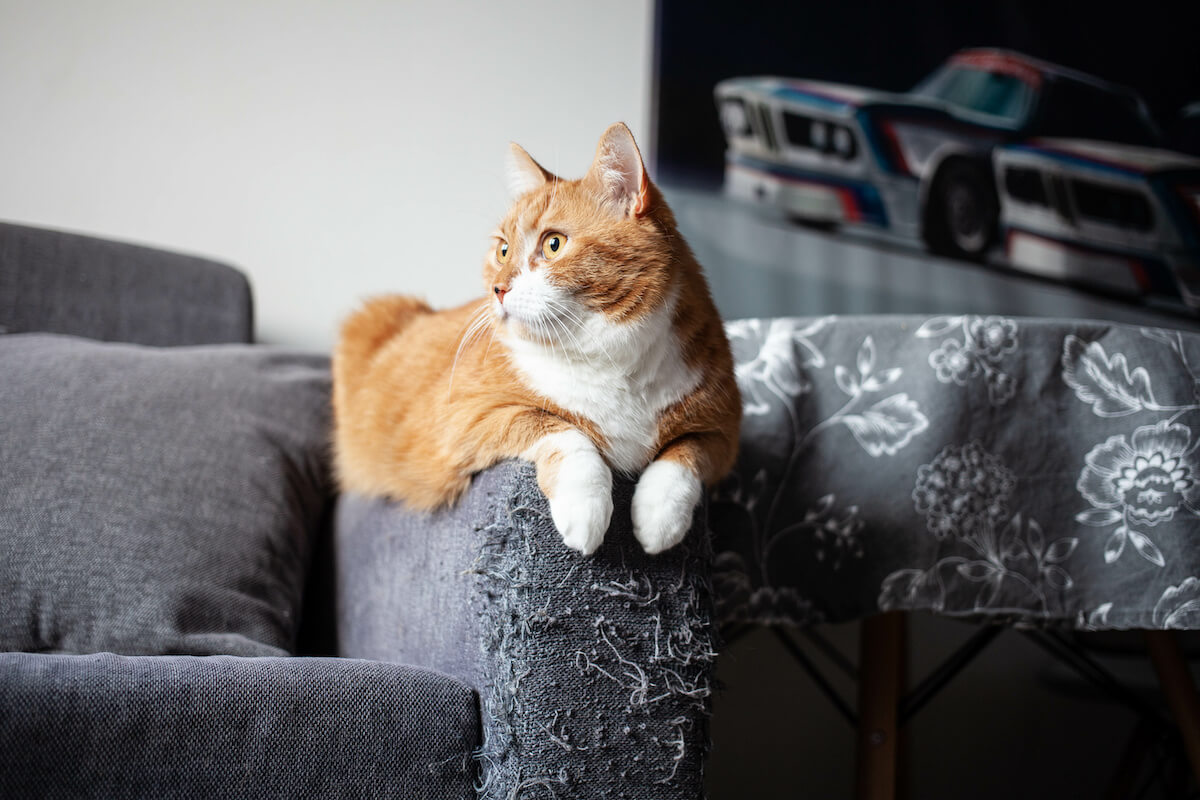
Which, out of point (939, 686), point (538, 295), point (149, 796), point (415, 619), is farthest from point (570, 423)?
point (939, 686)

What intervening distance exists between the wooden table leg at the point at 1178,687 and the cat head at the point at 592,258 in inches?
34.1

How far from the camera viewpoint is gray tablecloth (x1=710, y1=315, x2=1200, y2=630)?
0.95 meters

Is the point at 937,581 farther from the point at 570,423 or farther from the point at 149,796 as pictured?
the point at 149,796

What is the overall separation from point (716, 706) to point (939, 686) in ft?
1.64

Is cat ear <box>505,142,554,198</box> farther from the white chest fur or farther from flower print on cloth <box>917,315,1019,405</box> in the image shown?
flower print on cloth <box>917,315,1019,405</box>

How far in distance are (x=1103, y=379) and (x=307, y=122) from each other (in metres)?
1.39

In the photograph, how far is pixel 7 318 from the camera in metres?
1.18

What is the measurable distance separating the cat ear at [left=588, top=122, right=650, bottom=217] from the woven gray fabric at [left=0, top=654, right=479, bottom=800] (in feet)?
1.59

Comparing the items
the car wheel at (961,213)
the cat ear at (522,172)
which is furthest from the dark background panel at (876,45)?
the cat ear at (522,172)

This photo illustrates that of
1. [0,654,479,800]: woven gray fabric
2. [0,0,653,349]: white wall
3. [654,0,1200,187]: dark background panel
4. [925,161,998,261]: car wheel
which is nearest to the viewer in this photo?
[0,654,479,800]: woven gray fabric

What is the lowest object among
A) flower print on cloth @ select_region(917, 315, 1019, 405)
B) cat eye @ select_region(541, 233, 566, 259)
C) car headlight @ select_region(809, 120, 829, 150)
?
flower print on cloth @ select_region(917, 315, 1019, 405)

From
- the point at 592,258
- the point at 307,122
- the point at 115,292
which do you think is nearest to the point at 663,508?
the point at 592,258

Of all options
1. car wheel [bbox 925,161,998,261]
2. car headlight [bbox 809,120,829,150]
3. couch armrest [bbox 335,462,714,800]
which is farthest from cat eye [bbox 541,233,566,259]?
car wheel [bbox 925,161,998,261]

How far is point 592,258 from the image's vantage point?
2.54 feet
